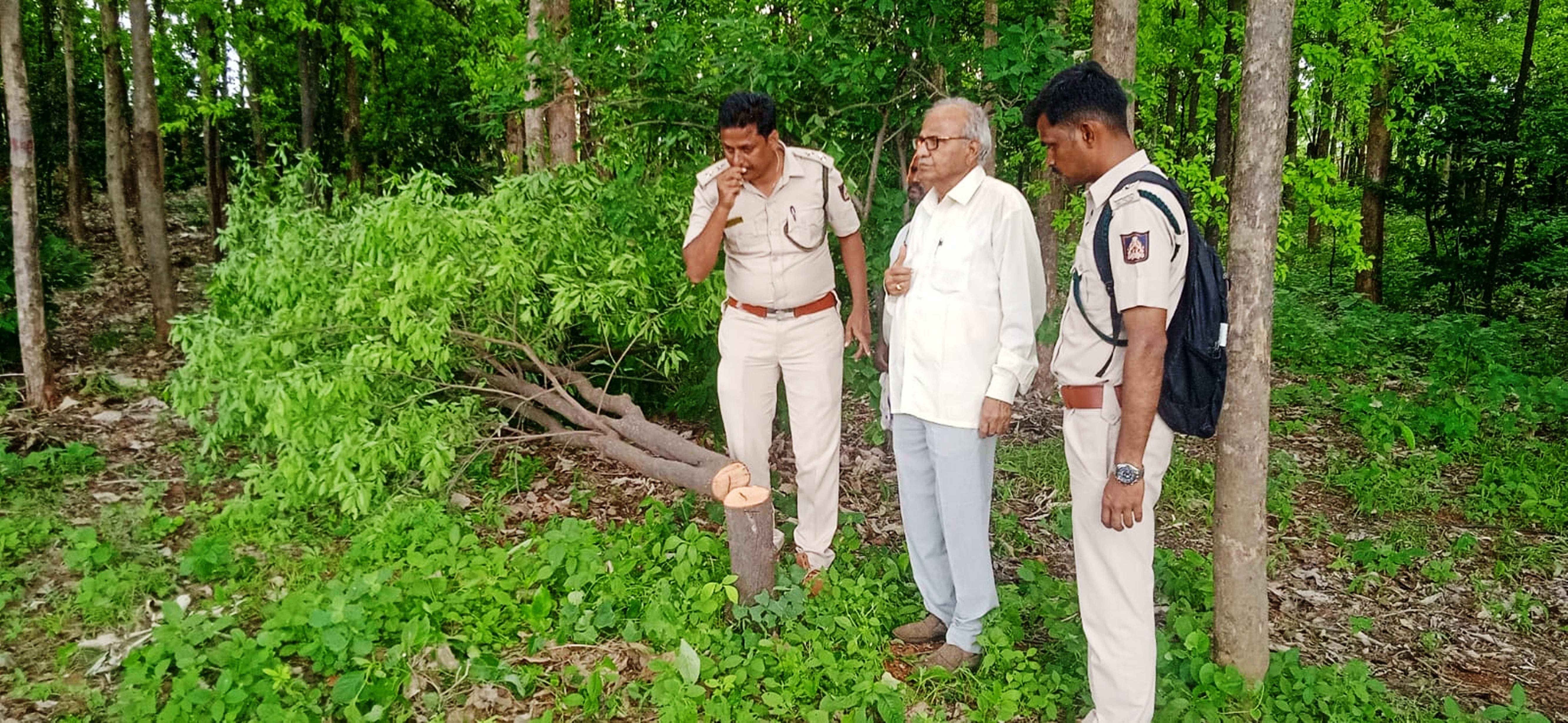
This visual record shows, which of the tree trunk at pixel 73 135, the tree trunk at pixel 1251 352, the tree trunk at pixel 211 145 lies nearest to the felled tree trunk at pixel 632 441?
the tree trunk at pixel 1251 352

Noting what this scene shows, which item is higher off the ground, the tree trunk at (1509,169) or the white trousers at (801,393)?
the tree trunk at (1509,169)

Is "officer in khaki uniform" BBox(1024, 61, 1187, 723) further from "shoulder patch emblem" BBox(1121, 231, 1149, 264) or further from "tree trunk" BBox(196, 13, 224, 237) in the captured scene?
"tree trunk" BBox(196, 13, 224, 237)

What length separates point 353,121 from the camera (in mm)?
14602

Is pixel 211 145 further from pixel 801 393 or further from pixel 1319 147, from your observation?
pixel 1319 147

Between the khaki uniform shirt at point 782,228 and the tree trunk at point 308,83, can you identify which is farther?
the tree trunk at point 308,83

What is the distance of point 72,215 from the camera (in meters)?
13.4

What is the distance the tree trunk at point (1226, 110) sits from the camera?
811 cm

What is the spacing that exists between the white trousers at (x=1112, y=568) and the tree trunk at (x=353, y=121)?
13.6 m

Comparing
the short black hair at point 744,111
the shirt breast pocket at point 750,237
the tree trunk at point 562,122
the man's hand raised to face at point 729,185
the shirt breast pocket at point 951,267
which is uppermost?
the tree trunk at point 562,122

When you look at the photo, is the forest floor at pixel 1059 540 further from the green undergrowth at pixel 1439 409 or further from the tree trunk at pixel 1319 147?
the tree trunk at pixel 1319 147

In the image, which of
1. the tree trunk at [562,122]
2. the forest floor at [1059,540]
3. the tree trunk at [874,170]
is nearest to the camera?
the forest floor at [1059,540]

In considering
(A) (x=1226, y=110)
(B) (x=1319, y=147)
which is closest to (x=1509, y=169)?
(A) (x=1226, y=110)

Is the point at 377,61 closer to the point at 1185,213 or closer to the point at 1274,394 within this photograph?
the point at 1274,394

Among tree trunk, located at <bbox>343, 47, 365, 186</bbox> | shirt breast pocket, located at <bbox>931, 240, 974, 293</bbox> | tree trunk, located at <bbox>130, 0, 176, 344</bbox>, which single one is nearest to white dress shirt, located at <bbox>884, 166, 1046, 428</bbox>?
shirt breast pocket, located at <bbox>931, 240, 974, 293</bbox>
